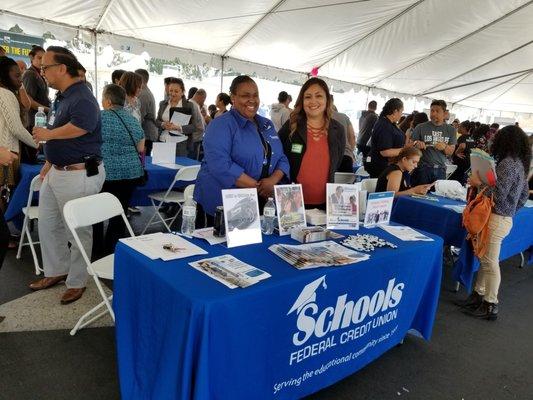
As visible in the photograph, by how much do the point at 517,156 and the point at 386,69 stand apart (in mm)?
6775

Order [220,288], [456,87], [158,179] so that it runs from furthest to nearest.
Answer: [456,87], [158,179], [220,288]

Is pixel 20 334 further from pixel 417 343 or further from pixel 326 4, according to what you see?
pixel 326 4

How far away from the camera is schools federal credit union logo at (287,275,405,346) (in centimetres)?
141

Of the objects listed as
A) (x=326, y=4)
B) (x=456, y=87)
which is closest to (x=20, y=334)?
(x=326, y=4)

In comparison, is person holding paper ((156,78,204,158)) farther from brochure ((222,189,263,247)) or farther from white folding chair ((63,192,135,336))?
brochure ((222,189,263,247))

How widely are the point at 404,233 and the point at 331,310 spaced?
744mm

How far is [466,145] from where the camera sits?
5566mm

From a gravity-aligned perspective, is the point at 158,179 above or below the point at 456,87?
below

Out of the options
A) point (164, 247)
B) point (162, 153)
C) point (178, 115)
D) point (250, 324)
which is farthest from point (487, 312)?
point (178, 115)

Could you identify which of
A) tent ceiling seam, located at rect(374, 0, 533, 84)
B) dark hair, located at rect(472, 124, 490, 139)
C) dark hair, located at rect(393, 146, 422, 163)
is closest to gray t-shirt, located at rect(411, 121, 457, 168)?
dark hair, located at rect(393, 146, 422, 163)

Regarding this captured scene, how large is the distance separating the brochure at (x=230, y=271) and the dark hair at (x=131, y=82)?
7.95 feet

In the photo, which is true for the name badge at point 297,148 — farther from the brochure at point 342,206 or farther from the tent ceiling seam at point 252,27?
the tent ceiling seam at point 252,27

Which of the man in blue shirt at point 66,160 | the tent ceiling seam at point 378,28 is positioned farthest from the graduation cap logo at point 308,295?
the tent ceiling seam at point 378,28

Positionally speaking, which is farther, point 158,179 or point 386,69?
point 386,69
